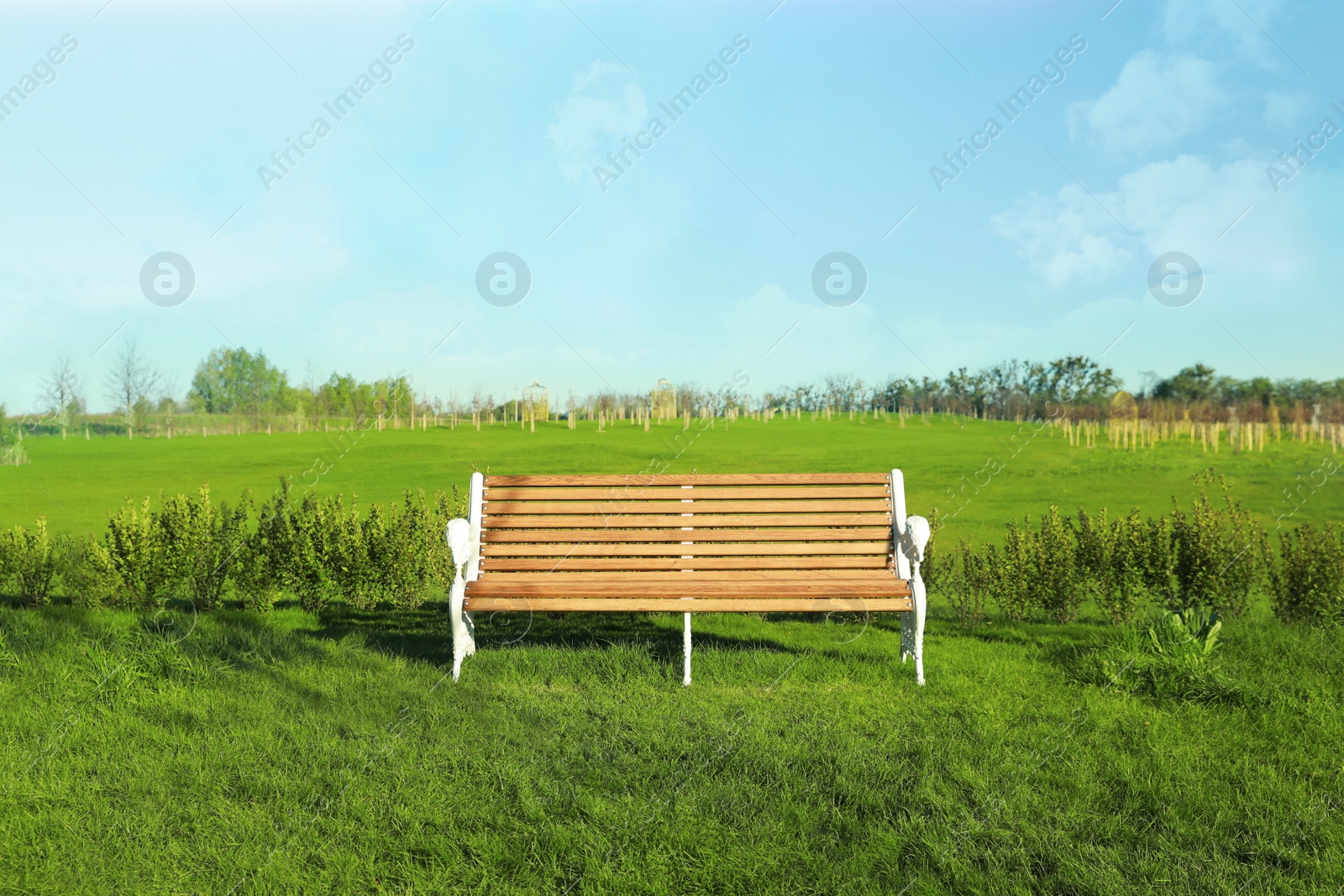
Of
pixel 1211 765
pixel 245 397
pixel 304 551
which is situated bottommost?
pixel 1211 765

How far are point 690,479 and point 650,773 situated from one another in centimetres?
236

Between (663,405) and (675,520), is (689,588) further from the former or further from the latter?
(663,405)

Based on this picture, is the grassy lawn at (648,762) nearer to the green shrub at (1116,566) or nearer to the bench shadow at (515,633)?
the bench shadow at (515,633)

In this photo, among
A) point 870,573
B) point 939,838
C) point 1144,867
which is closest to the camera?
point 1144,867

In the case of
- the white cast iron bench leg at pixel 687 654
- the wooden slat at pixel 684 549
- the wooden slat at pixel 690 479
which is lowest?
the white cast iron bench leg at pixel 687 654

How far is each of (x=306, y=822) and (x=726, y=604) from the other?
98.0 inches

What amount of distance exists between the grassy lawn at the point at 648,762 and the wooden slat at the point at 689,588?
469 millimetres

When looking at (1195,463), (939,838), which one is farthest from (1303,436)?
(939,838)

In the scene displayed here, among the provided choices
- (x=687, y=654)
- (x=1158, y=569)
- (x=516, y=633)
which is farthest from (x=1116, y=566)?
(x=516, y=633)

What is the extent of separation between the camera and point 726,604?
183 inches

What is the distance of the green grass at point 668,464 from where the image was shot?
75.9 feet

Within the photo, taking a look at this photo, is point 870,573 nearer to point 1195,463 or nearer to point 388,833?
point 388,833

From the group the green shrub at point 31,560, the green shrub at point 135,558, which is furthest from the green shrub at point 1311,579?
the green shrub at point 31,560

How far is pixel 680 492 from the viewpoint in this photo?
209 inches
